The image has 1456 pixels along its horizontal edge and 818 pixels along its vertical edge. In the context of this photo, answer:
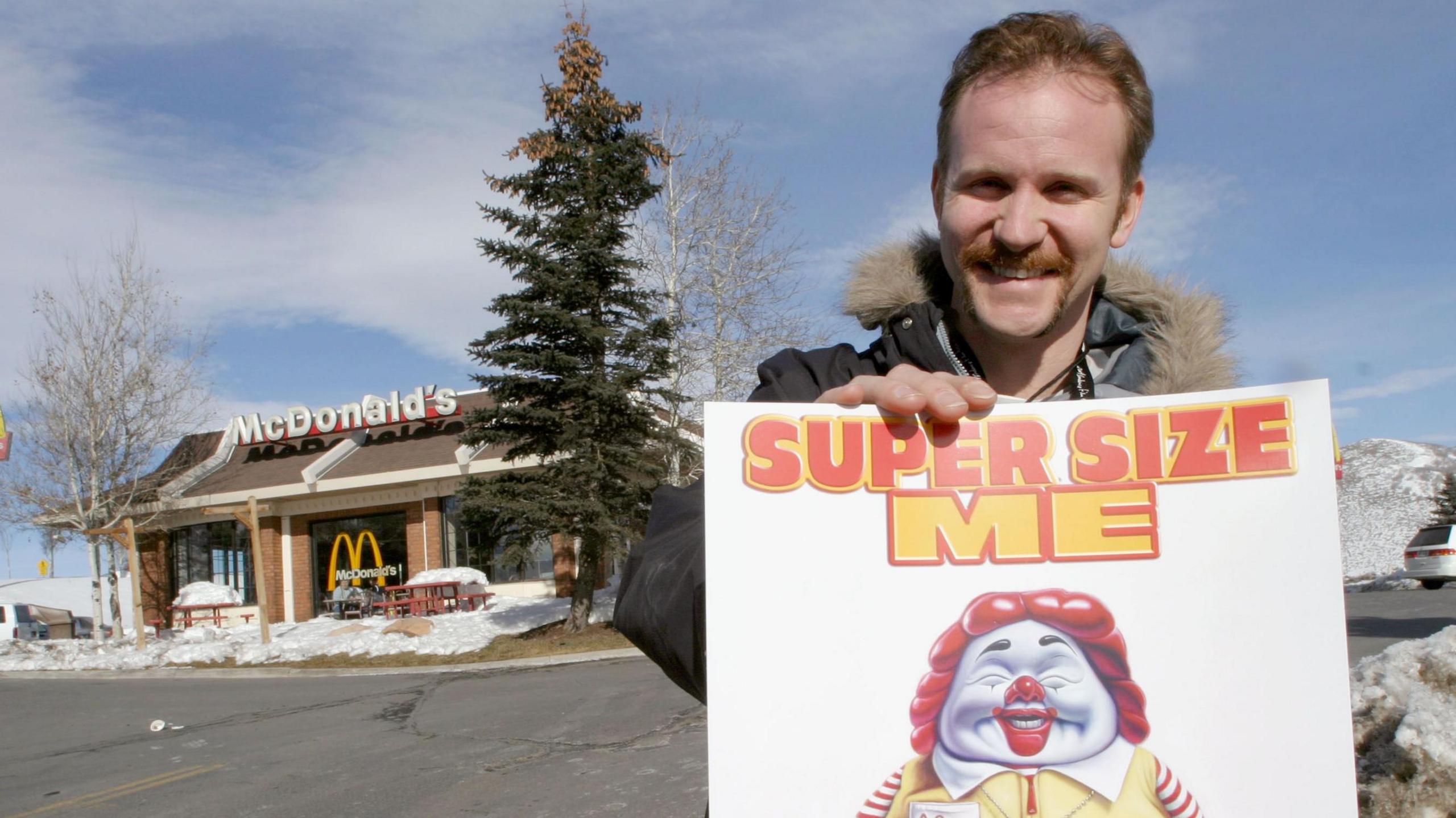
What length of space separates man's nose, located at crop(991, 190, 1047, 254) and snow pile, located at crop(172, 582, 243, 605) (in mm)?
28987

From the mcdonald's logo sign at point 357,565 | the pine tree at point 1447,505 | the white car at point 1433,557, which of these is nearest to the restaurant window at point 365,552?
the mcdonald's logo sign at point 357,565

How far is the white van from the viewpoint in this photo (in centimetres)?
3003

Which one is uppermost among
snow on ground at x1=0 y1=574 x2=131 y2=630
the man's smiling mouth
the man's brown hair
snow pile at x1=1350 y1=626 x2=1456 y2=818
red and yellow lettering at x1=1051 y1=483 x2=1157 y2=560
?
the man's brown hair

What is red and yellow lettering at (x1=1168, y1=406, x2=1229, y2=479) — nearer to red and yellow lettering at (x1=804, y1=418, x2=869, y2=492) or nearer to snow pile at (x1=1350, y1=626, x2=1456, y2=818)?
red and yellow lettering at (x1=804, y1=418, x2=869, y2=492)

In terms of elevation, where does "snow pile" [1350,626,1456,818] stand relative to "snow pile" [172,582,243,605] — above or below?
above

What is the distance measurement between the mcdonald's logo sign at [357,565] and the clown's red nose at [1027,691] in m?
28.4

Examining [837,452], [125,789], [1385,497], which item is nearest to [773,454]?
[837,452]

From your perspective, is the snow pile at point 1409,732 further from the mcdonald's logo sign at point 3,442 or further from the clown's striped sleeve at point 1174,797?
→ the mcdonald's logo sign at point 3,442

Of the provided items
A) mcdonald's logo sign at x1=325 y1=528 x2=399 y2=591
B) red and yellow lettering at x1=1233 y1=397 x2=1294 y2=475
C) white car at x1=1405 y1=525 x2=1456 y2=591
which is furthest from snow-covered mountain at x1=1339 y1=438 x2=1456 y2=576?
red and yellow lettering at x1=1233 y1=397 x2=1294 y2=475

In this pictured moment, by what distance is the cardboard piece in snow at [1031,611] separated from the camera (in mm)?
1218

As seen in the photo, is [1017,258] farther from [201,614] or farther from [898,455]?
[201,614]

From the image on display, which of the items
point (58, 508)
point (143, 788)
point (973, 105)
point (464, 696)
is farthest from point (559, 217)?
point (973, 105)

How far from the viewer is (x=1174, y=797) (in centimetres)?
121

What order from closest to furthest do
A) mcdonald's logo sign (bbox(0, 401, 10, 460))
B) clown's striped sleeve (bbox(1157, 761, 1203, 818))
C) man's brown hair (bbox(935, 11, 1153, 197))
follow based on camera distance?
clown's striped sleeve (bbox(1157, 761, 1203, 818))
man's brown hair (bbox(935, 11, 1153, 197))
mcdonald's logo sign (bbox(0, 401, 10, 460))
